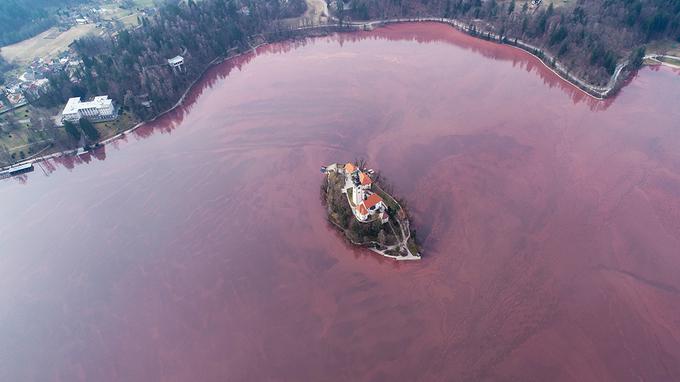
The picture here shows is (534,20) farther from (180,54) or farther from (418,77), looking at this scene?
(180,54)

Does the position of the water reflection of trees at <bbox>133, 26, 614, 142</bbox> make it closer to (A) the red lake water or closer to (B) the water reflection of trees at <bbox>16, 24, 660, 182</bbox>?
(B) the water reflection of trees at <bbox>16, 24, 660, 182</bbox>

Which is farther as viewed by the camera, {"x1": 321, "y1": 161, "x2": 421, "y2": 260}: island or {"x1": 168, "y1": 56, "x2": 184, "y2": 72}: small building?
{"x1": 168, "y1": 56, "x2": 184, "y2": 72}: small building

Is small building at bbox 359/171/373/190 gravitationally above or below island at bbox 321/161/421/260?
above

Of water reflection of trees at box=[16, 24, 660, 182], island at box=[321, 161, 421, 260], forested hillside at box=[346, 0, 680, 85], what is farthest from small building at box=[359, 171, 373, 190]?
forested hillside at box=[346, 0, 680, 85]


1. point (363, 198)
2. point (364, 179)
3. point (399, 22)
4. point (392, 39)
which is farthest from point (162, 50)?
point (363, 198)

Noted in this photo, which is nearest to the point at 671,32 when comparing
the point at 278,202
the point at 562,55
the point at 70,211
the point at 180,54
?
the point at 562,55

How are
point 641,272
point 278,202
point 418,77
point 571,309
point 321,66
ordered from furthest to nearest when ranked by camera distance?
point 321,66, point 418,77, point 278,202, point 641,272, point 571,309

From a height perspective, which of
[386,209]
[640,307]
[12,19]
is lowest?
[640,307]
